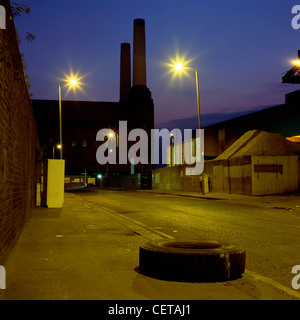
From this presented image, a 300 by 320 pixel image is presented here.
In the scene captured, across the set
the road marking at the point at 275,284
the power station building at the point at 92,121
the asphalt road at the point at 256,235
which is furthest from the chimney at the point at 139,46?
the road marking at the point at 275,284

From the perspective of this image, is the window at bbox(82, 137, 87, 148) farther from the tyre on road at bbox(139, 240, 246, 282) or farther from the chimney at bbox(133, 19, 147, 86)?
the tyre on road at bbox(139, 240, 246, 282)

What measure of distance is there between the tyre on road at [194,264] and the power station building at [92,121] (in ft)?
269

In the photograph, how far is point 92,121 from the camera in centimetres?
10825

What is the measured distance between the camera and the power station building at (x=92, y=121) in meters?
97.9

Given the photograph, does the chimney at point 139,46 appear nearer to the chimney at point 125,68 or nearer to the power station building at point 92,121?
the power station building at point 92,121

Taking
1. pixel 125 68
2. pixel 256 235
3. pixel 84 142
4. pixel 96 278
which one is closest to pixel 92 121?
pixel 84 142

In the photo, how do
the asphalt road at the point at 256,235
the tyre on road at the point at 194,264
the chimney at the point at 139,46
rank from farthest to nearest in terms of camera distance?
the chimney at the point at 139,46
the asphalt road at the point at 256,235
the tyre on road at the point at 194,264

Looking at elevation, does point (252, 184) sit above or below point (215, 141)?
below

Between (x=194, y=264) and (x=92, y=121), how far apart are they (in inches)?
4094

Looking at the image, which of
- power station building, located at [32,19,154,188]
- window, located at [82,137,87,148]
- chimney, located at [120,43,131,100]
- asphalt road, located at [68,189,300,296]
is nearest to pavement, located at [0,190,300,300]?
asphalt road, located at [68,189,300,296]

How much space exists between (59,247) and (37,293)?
379 cm

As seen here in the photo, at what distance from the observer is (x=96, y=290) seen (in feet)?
18.0
